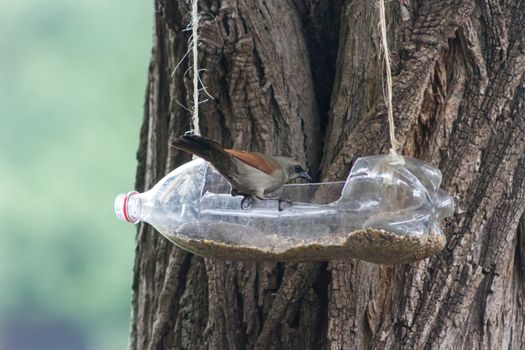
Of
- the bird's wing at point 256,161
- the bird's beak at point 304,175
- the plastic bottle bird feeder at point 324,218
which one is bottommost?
the plastic bottle bird feeder at point 324,218

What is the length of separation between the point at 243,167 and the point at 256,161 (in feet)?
0.16

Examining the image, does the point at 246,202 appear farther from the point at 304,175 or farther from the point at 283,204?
the point at 304,175

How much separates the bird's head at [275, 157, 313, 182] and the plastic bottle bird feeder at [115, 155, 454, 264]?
0.18 m

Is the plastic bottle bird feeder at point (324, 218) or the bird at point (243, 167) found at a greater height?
the bird at point (243, 167)

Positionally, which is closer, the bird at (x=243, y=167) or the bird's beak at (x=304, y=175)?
the bird at (x=243, y=167)

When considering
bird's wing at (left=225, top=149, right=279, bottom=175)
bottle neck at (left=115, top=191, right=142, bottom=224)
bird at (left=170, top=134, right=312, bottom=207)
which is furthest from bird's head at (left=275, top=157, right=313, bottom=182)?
bottle neck at (left=115, top=191, right=142, bottom=224)

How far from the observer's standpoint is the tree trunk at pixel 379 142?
100 inches

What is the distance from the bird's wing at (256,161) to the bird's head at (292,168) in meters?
0.12

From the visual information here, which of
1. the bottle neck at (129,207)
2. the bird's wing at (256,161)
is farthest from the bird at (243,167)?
the bottle neck at (129,207)

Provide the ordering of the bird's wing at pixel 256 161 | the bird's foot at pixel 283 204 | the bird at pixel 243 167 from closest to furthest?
the bird at pixel 243 167, the bird's wing at pixel 256 161, the bird's foot at pixel 283 204

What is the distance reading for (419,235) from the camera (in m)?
2.05

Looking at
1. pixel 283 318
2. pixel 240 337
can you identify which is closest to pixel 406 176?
pixel 283 318

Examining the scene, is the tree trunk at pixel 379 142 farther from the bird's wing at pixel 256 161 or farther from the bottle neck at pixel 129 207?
the bottle neck at pixel 129 207

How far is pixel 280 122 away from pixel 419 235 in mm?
882
